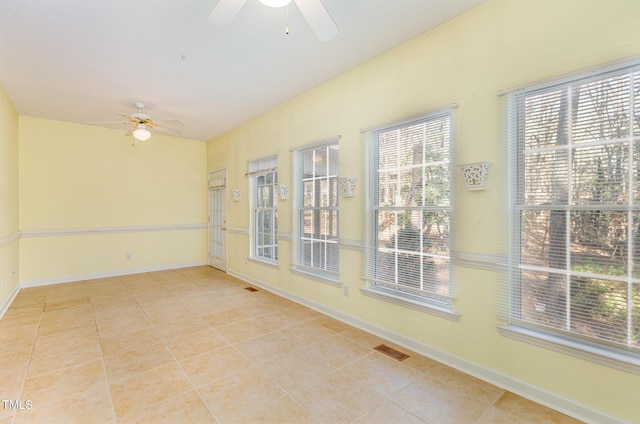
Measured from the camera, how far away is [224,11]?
1.65 meters

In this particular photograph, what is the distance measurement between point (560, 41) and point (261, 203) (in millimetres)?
4132

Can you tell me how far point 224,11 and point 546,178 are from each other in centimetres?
223

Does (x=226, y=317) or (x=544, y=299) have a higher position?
(x=544, y=299)

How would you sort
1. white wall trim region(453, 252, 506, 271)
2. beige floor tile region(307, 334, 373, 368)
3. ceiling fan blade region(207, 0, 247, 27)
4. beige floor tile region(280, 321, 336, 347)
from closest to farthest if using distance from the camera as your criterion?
ceiling fan blade region(207, 0, 247, 27), white wall trim region(453, 252, 506, 271), beige floor tile region(307, 334, 373, 368), beige floor tile region(280, 321, 336, 347)

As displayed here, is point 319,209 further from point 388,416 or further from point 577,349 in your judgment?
point 577,349

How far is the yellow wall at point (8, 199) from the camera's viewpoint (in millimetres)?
3619

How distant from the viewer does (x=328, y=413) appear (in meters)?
1.89

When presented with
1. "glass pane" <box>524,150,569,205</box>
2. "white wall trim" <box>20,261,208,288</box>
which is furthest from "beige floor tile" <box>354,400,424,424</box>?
"white wall trim" <box>20,261,208,288</box>

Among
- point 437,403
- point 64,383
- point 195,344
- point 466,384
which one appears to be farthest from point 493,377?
point 64,383

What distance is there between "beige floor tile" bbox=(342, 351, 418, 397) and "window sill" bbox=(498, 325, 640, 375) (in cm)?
78

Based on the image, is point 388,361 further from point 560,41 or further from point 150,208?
point 150,208

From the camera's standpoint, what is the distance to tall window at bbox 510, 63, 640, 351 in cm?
169

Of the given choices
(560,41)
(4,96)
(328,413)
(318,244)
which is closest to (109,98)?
(4,96)

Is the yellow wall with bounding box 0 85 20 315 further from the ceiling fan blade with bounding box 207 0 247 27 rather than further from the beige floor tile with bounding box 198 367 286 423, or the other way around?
the ceiling fan blade with bounding box 207 0 247 27
